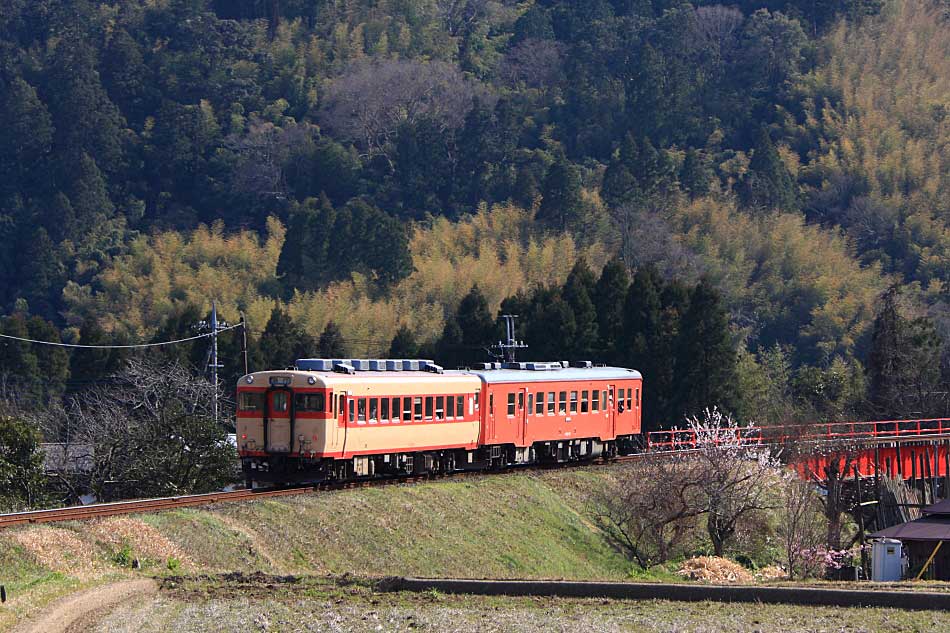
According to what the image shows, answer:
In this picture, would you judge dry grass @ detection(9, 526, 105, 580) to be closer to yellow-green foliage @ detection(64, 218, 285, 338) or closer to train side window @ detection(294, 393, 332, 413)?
train side window @ detection(294, 393, 332, 413)

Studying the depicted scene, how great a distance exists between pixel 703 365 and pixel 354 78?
311ft

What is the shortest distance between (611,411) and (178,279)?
247 ft

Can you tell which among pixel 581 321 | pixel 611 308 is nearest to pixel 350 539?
pixel 581 321

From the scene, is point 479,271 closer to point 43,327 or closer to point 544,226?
point 544,226

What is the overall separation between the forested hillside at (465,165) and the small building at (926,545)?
3595cm

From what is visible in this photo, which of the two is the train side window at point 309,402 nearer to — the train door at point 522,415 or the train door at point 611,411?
the train door at point 522,415

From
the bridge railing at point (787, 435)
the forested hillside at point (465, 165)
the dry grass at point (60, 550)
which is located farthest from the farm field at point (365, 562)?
the forested hillside at point (465, 165)

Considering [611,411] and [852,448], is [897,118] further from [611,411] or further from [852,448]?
[611,411]

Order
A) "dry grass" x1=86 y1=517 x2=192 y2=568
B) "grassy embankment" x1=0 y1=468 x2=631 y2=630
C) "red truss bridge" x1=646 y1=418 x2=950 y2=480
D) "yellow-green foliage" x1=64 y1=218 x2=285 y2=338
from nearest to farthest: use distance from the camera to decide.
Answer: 1. "grassy embankment" x1=0 y1=468 x2=631 y2=630
2. "dry grass" x1=86 y1=517 x2=192 y2=568
3. "red truss bridge" x1=646 y1=418 x2=950 y2=480
4. "yellow-green foliage" x1=64 y1=218 x2=285 y2=338

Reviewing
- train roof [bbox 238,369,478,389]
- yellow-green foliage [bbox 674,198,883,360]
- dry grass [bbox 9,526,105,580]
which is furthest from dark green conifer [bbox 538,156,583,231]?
dry grass [bbox 9,526,105,580]

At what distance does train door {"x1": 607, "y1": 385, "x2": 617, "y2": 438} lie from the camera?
52.6 metres

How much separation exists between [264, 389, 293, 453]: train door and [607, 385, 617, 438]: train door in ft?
52.2

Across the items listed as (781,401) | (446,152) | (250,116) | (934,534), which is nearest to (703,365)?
(781,401)

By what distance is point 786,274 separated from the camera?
12762 cm
